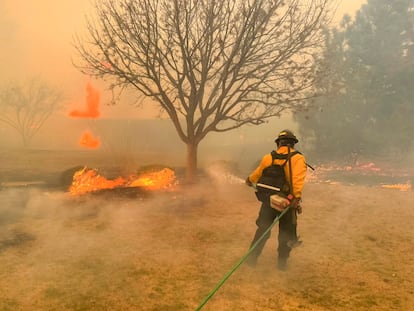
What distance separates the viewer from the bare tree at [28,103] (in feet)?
102

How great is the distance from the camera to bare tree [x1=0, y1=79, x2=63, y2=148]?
3111cm

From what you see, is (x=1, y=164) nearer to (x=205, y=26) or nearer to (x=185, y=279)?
(x=205, y=26)

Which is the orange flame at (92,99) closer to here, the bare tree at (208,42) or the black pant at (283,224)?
the bare tree at (208,42)

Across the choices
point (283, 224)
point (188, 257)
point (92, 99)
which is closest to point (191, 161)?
point (188, 257)

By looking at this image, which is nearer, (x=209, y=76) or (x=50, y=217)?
(x=50, y=217)

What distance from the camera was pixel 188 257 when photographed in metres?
5.81

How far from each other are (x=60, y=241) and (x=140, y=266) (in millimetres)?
1975

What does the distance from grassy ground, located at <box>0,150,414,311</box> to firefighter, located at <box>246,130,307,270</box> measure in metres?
0.40

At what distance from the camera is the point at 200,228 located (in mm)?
7422

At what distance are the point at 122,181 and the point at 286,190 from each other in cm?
869

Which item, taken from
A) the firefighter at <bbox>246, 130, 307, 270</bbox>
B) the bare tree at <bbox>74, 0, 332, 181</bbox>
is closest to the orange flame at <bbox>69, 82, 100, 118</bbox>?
the bare tree at <bbox>74, 0, 332, 181</bbox>

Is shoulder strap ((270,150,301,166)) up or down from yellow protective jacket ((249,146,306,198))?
up

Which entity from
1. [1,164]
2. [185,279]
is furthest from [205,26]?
[1,164]

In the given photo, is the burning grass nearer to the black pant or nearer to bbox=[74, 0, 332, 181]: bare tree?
the black pant
